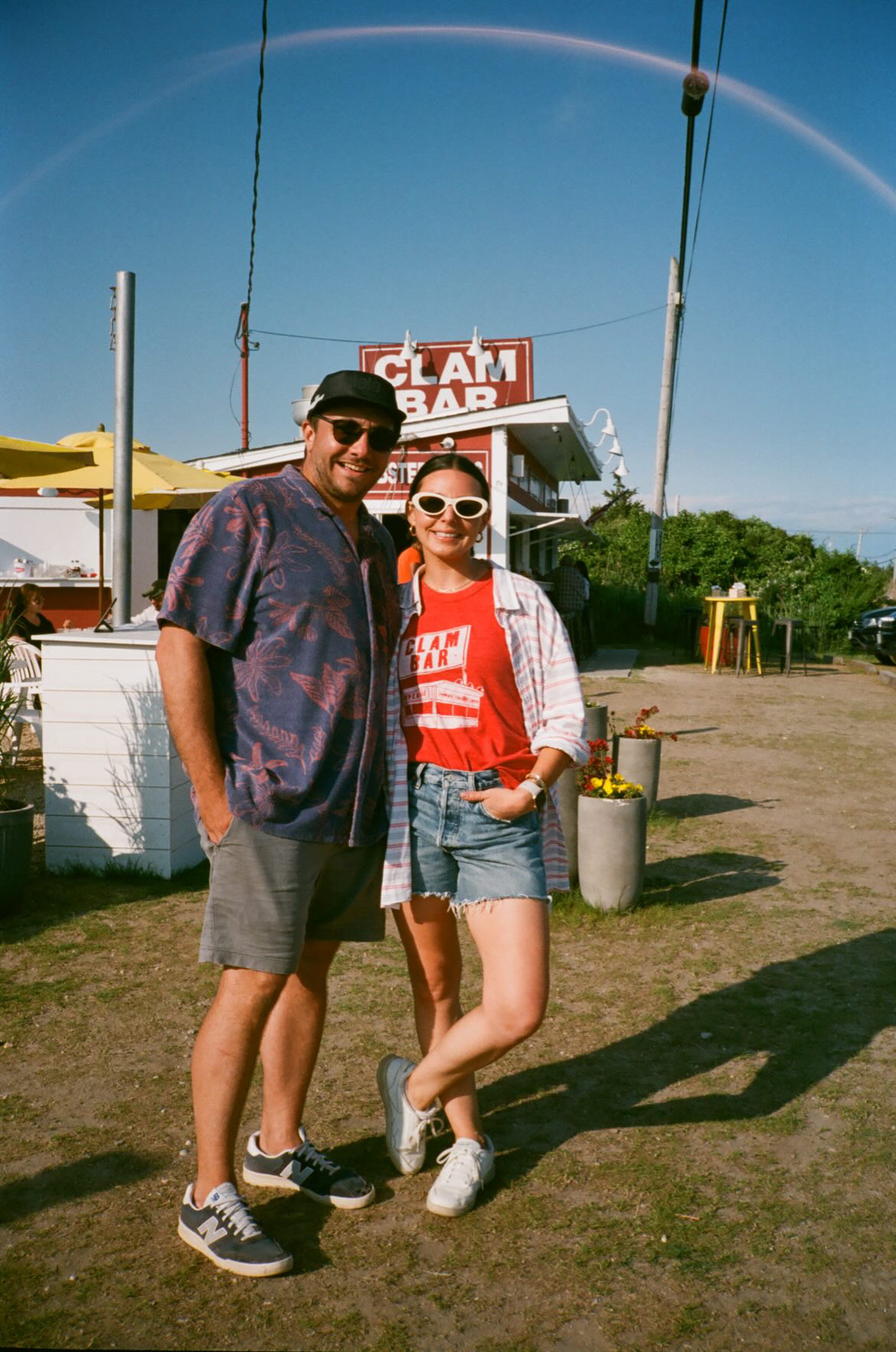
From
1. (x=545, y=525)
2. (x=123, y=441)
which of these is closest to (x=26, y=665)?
(x=123, y=441)

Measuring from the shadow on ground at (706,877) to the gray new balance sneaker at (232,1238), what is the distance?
3.40 meters

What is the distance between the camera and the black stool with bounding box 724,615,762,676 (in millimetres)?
18938

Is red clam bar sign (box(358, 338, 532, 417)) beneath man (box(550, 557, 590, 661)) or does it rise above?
above

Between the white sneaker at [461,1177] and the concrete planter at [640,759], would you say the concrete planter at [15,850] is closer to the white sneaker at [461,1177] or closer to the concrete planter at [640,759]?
the white sneaker at [461,1177]

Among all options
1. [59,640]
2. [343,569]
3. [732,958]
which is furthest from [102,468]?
[343,569]

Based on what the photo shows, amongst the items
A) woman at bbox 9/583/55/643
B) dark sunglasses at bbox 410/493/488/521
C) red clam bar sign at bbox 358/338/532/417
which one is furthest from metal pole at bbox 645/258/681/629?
dark sunglasses at bbox 410/493/488/521

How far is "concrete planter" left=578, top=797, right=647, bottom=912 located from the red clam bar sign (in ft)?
53.7

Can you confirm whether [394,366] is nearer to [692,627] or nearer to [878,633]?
[692,627]

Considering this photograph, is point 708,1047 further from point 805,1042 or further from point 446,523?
point 446,523

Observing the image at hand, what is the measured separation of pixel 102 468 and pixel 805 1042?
8.05 meters

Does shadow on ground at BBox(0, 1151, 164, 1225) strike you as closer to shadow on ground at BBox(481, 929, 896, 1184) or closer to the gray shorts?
the gray shorts

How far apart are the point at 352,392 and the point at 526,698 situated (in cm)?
87

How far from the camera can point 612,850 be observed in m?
5.45

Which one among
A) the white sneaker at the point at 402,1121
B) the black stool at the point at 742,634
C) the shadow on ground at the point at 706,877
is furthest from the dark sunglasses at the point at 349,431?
the black stool at the point at 742,634
